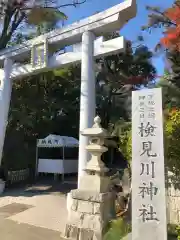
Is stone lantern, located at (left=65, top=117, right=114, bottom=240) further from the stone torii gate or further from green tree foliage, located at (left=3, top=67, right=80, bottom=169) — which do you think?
green tree foliage, located at (left=3, top=67, right=80, bottom=169)

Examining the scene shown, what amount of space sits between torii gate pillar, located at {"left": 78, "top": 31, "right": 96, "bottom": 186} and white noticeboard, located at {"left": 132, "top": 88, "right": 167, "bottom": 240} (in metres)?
2.54

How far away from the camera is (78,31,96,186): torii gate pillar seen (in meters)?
5.95

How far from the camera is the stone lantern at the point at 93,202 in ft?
14.5

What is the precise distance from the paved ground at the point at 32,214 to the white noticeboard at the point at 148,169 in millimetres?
2088

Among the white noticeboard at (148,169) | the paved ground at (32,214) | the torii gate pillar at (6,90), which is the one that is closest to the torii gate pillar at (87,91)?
the paved ground at (32,214)

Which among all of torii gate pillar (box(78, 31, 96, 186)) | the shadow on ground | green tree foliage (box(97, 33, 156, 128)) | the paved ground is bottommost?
the paved ground

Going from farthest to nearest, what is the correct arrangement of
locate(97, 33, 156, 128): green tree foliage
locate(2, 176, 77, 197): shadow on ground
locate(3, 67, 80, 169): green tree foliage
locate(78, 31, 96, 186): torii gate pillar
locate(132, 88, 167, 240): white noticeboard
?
locate(97, 33, 156, 128): green tree foliage < locate(3, 67, 80, 169): green tree foliage < locate(2, 176, 77, 197): shadow on ground < locate(78, 31, 96, 186): torii gate pillar < locate(132, 88, 167, 240): white noticeboard

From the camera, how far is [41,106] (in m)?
12.5

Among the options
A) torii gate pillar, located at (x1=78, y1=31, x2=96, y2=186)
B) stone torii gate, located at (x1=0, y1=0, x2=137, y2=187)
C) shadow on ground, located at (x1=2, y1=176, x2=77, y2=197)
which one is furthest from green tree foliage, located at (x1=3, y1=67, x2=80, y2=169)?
torii gate pillar, located at (x1=78, y1=31, x2=96, y2=186)

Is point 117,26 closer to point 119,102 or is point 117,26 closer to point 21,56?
point 21,56

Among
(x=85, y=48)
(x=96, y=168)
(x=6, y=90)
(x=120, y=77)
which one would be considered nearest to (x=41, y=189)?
(x=6, y=90)

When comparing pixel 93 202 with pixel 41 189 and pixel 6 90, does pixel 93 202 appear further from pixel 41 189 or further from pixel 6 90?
pixel 6 90

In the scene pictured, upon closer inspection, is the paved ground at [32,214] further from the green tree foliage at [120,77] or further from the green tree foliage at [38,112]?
the green tree foliage at [120,77]

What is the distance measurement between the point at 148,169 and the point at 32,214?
12.4 ft
